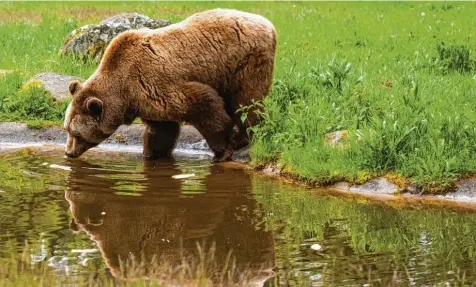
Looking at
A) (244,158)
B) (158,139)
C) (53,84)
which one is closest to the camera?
(244,158)

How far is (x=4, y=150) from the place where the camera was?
1126 cm

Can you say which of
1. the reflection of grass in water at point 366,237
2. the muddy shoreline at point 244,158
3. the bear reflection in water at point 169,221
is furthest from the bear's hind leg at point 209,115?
the reflection of grass in water at point 366,237

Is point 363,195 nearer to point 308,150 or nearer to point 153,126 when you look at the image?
point 308,150

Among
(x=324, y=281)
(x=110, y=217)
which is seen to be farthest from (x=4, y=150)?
(x=324, y=281)

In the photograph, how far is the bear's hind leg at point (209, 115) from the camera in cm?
1008

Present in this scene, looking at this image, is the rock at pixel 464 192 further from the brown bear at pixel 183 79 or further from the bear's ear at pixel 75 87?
the bear's ear at pixel 75 87

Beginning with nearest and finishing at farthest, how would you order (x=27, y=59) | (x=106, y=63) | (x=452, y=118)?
(x=452, y=118) < (x=106, y=63) < (x=27, y=59)

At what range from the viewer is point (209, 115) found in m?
10.1

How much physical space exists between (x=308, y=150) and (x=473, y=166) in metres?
1.82

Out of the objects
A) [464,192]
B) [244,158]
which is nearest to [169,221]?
[464,192]

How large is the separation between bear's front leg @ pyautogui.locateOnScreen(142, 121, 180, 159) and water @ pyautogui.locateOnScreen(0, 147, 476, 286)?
3.09ft

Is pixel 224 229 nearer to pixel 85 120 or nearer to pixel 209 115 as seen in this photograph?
pixel 209 115

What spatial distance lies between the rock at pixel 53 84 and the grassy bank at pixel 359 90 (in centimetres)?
22

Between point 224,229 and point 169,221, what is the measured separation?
0.58 metres
